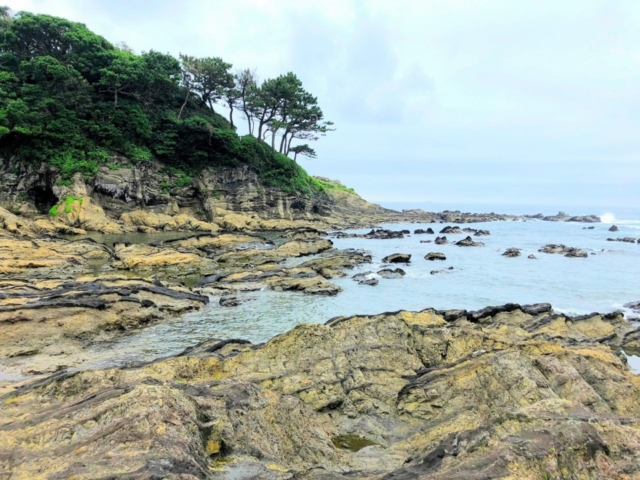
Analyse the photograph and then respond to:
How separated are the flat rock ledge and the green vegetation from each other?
39.8 metres

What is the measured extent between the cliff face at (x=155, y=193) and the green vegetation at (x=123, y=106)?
36.0 inches

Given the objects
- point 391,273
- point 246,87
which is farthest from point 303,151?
point 391,273

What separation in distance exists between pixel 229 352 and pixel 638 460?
7759 mm

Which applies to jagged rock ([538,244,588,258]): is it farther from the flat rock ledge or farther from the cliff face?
the flat rock ledge

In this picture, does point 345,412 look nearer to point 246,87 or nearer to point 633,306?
point 633,306

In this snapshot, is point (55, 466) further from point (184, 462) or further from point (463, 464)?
point (463, 464)

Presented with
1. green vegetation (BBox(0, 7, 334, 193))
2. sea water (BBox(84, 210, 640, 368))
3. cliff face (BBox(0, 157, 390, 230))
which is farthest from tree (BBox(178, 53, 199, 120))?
sea water (BBox(84, 210, 640, 368))

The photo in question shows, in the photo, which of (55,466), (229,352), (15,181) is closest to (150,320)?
(229,352)

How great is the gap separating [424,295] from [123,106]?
1704 inches

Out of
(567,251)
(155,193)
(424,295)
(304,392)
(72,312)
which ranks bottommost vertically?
(424,295)

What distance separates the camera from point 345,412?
748 centimetres

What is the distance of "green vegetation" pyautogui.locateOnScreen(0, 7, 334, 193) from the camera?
4005 cm

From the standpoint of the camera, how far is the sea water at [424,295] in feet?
44.1

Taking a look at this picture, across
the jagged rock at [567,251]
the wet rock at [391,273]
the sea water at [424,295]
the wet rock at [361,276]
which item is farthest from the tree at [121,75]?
the jagged rock at [567,251]
